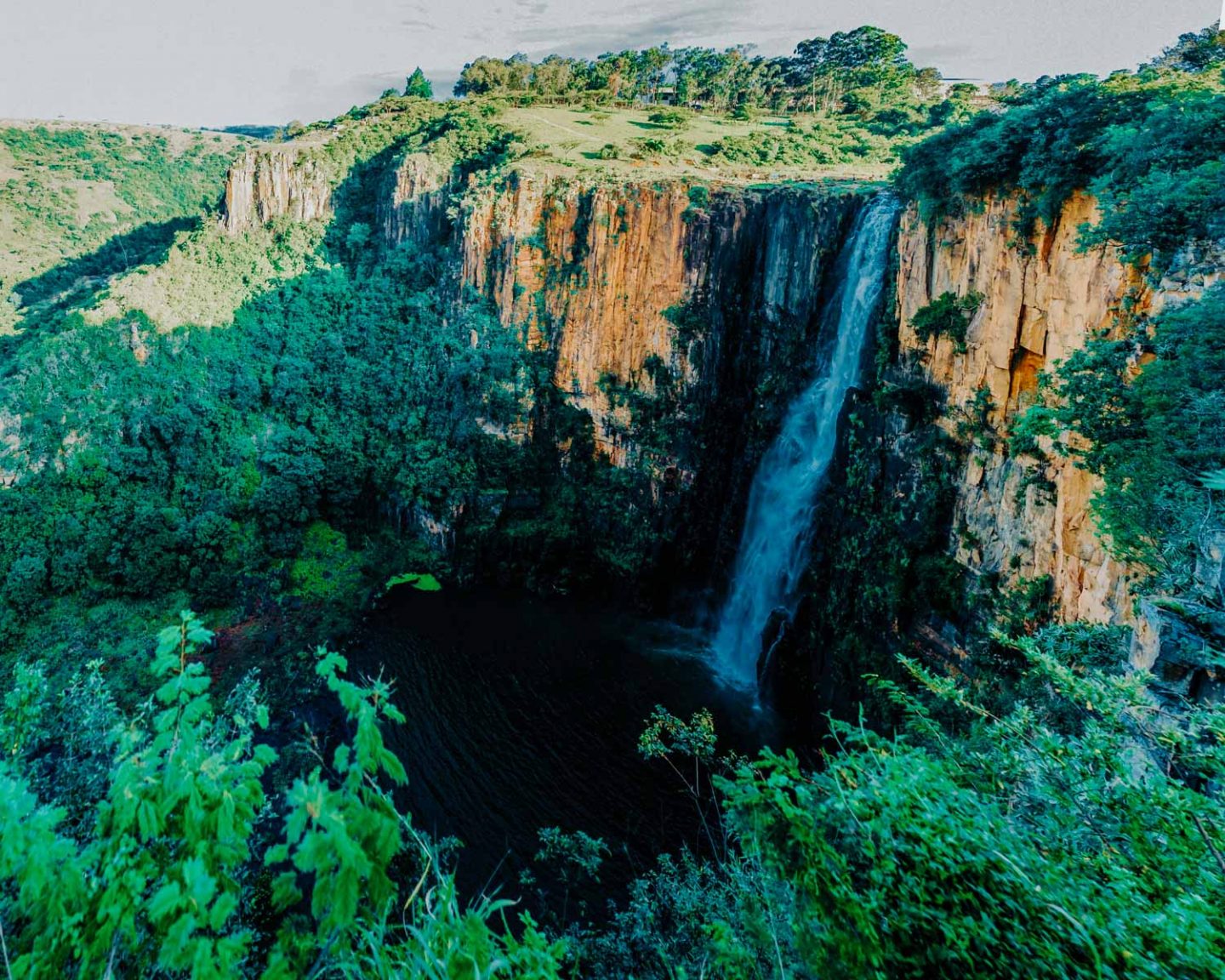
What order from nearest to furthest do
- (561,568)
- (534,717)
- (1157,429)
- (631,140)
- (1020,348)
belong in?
1. (1157,429)
2. (1020,348)
3. (534,717)
4. (561,568)
5. (631,140)

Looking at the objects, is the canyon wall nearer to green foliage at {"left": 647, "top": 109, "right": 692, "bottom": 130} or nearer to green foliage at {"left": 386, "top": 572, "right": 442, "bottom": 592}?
green foliage at {"left": 386, "top": 572, "right": 442, "bottom": 592}

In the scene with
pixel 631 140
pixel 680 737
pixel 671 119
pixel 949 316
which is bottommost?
pixel 680 737

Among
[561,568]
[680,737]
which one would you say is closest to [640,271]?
[561,568]

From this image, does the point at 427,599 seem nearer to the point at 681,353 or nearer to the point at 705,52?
the point at 681,353

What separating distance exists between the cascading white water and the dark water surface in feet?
5.01

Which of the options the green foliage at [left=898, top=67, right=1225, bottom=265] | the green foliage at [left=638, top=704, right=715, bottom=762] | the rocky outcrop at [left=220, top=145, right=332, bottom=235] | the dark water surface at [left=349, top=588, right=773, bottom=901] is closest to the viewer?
the green foliage at [left=898, top=67, right=1225, bottom=265]

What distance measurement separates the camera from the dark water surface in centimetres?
1343

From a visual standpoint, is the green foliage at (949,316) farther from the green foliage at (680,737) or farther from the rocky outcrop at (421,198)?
the rocky outcrop at (421,198)

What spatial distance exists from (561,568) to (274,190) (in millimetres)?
24774

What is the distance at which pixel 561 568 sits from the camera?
22.8 meters

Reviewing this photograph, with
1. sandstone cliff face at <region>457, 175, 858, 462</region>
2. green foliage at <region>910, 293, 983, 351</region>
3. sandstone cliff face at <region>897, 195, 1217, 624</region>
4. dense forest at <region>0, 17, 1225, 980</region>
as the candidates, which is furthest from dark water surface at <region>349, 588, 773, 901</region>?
green foliage at <region>910, 293, 983, 351</region>

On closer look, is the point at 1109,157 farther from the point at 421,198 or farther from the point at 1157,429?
the point at 421,198

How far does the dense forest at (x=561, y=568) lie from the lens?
2.62 m

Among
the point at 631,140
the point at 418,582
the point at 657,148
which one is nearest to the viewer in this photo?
the point at 418,582
